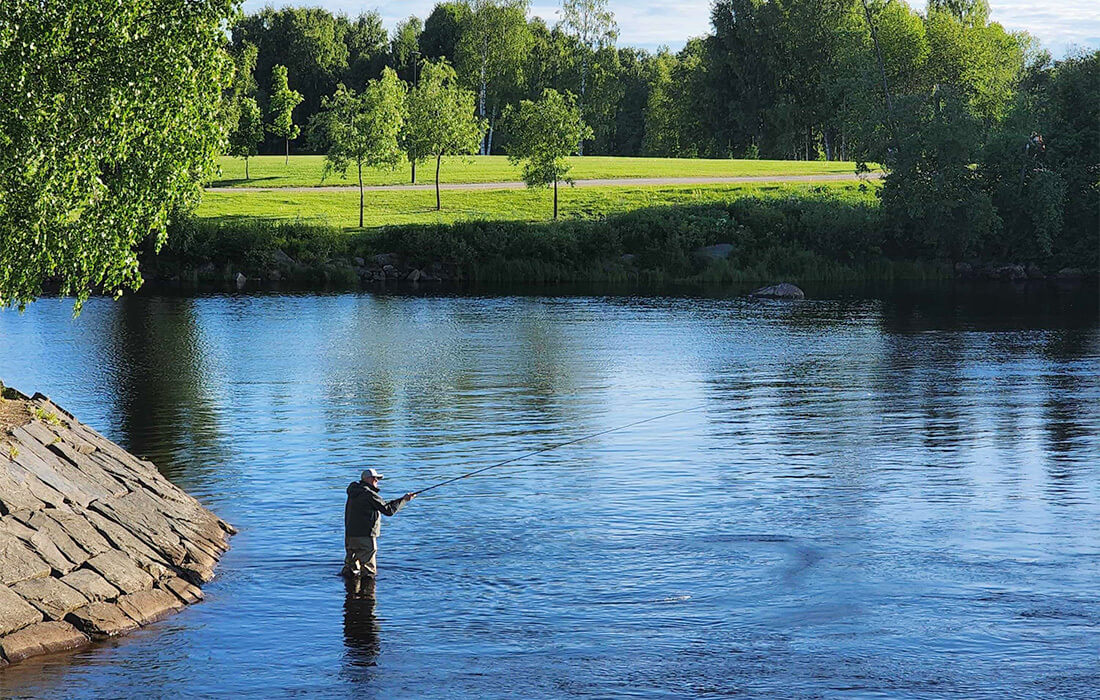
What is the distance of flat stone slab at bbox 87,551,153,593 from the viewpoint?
62.4 ft

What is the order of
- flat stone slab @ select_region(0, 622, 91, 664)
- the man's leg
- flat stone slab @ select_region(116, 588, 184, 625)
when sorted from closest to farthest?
1. flat stone slab @ select_region(0, 622, 91, 664)
2. flat stone slab @ select_region(116, 588, 184, 625)
3. the man's leg

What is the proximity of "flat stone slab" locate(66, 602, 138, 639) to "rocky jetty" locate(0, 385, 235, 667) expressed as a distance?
0.02 meters

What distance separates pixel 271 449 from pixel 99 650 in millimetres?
13775

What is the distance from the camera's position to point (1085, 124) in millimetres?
80562

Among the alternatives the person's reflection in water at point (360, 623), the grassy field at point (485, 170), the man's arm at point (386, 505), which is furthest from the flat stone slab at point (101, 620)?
the grassy field at point (485, 170)

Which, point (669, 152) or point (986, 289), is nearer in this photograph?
point (986, 289)

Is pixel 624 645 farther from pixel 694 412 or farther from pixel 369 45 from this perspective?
pixel 369 45

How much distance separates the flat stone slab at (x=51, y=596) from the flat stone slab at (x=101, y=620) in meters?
0.11

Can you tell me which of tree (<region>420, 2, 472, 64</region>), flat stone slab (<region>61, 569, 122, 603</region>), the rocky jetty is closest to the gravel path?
tree (<region>420, 2, 472, 64</region>)

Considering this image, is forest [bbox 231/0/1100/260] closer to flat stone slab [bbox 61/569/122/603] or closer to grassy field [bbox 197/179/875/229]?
grassy field [bbox 197/179/875/229]

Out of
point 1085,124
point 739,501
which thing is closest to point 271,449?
point 739,501

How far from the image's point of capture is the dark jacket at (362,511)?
798 inches

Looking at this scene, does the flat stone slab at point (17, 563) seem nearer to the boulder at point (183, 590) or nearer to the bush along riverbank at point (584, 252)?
the boulder at point (183, 590)

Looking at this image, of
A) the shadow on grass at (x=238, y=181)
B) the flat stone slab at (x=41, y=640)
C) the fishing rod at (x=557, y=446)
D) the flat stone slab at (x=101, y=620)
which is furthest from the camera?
the shadow on grass at (x=238, y=181)
